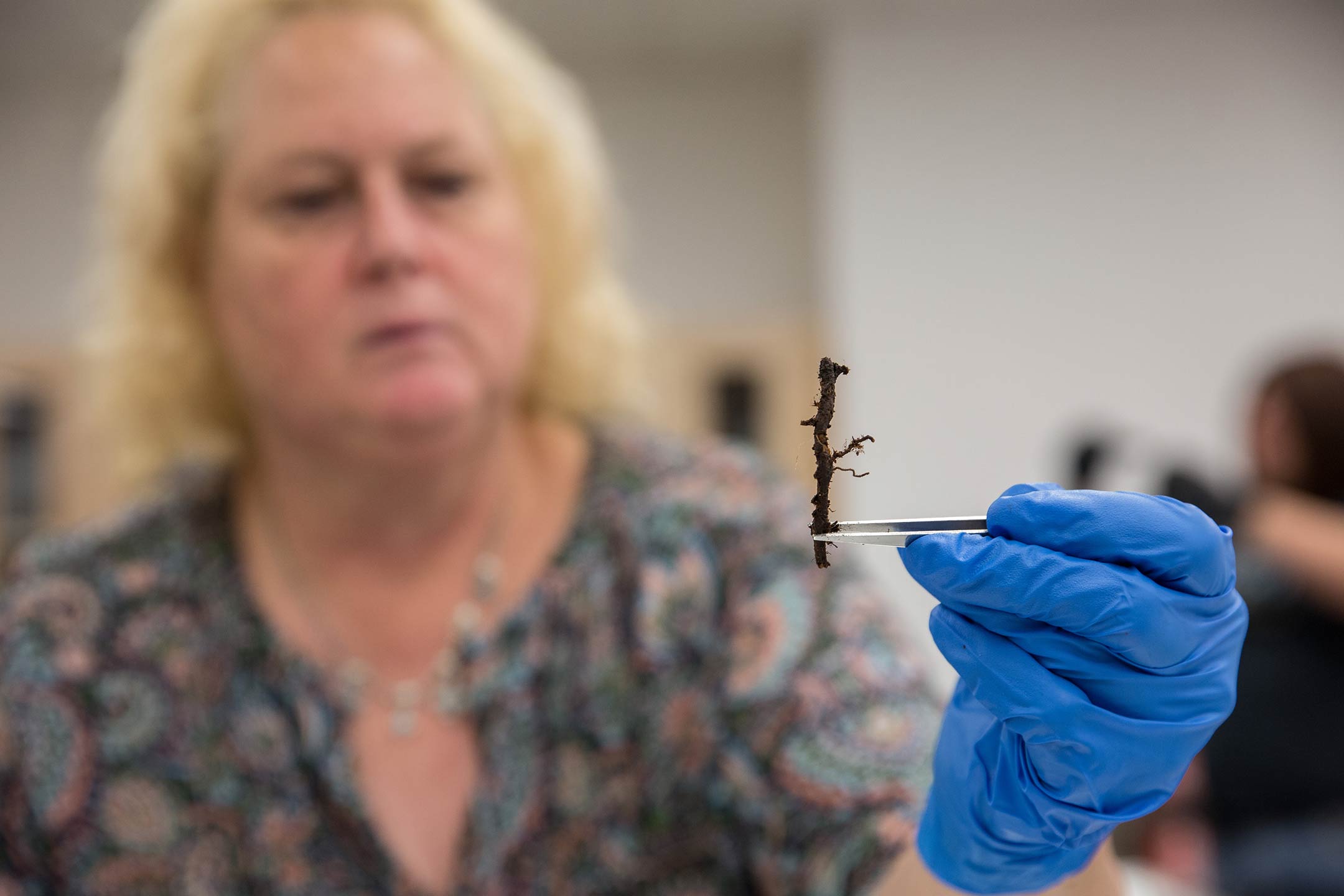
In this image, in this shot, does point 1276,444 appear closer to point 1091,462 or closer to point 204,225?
point 1091,462

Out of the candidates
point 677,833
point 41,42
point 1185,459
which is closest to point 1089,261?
point 1185,459

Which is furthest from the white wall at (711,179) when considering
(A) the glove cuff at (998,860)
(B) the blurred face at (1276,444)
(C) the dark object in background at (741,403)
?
(A) the glove cuff at (998,860)

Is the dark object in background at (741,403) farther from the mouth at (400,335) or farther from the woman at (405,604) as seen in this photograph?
the mouth at (400,335)

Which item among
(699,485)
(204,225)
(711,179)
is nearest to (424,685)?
(699,485)

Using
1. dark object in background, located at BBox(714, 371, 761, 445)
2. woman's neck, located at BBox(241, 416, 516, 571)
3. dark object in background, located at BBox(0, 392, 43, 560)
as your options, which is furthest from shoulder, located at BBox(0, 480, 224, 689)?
dark object in background, located at BBox(0, 392, 43, 560)

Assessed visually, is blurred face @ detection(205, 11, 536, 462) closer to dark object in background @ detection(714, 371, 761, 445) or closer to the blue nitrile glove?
the blue nitrile glove

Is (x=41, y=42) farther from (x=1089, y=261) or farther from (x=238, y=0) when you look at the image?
(x=1089, y=261)
